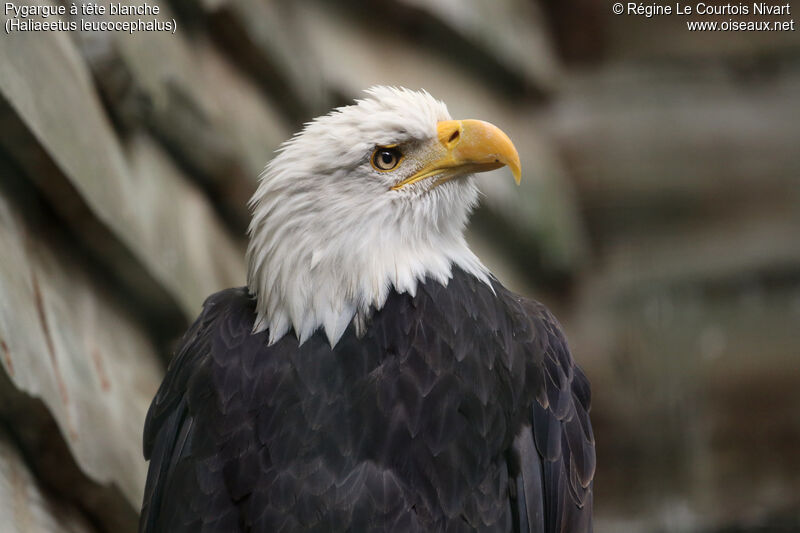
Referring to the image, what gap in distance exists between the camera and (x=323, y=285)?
3.00m

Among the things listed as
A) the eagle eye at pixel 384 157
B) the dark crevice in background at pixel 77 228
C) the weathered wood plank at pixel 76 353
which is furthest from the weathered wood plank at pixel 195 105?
the eagle eye at pixel 384 157

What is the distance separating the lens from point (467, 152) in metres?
3.04

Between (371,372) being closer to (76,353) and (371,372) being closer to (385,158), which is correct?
(385,158)

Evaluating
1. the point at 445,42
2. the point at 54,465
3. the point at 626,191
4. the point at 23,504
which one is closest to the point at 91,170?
the point at 54,465

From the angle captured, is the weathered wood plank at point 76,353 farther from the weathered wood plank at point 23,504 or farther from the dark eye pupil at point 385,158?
the dark eye pupil at point 385,158

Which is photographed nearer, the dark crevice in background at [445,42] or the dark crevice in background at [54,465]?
the dark crevice in background at [54,465]

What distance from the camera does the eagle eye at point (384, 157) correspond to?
9.95 feet

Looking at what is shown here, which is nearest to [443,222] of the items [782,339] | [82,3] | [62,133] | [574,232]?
[62,133]

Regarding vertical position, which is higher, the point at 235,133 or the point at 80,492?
the point at 235,133

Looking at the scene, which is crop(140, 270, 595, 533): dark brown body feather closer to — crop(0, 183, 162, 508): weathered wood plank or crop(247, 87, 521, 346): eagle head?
crop(247, 87, 521, 346): eagle head

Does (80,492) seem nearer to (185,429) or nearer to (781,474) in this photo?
(185,429)

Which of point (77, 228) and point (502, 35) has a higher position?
point (502, 35)

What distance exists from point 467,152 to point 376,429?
0.90 metres

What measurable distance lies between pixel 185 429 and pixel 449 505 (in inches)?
34.3
